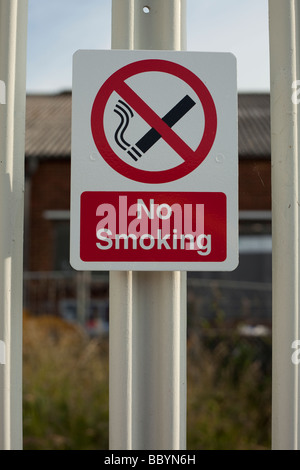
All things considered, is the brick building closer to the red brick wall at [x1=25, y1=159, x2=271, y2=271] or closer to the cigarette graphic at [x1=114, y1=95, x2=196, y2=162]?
the red brick wall at [x1=25, y1=159, x2=271, y2=271]

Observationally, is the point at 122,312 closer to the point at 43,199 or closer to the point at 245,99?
the point at 245,99

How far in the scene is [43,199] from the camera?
29.4 feet

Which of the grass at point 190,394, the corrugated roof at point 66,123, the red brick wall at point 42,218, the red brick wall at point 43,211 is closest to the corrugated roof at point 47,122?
the corrugated roof at point 66,123

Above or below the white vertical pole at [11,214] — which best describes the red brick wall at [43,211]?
above

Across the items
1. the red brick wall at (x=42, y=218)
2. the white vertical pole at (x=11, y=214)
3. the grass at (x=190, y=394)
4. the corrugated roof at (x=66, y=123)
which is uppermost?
the red brick wall at (x=42, y=218)

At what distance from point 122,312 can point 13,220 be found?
31 centimetres

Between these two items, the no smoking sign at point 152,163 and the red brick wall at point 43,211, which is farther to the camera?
the red brick wall at point 43,211

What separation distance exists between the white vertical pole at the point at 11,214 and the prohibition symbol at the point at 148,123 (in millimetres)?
187

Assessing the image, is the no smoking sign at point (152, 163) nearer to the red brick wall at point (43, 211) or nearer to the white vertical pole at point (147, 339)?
the white vertical pole at point (147, 339)

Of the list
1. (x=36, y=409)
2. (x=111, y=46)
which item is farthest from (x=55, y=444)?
(x=111, y=46)

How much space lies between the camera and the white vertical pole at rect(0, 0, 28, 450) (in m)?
1.16

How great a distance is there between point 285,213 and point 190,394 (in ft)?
7.54

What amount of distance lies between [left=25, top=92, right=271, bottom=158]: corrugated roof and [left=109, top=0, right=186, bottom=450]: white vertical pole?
41 centimetres

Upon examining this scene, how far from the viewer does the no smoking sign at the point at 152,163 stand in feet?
3.60
